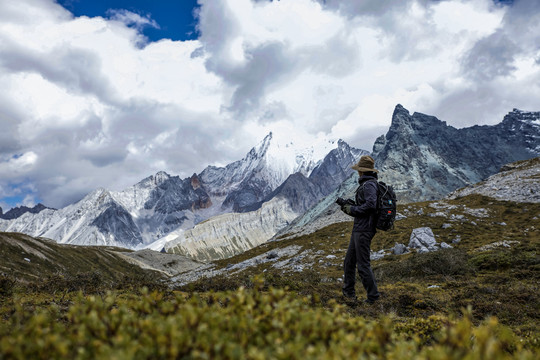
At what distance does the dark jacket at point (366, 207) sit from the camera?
370 inches

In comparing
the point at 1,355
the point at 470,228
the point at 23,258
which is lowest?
the point at 470,228

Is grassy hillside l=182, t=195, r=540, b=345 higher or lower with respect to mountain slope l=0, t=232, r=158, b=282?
lower

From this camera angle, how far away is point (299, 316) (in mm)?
2668

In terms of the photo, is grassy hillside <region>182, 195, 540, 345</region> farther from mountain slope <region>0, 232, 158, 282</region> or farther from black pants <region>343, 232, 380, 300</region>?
mountain slope <region>0, 232, 158, 282</region>

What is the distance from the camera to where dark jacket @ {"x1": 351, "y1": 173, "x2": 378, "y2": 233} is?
941 cm

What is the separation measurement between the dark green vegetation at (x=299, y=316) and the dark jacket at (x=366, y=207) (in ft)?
7.89

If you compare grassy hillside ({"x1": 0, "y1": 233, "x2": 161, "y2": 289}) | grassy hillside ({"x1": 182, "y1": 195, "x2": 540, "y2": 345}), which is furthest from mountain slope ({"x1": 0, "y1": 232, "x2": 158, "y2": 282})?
grassy hillside ({"x1": 182, "y1": 195, "x2": 540, "y2": 345})

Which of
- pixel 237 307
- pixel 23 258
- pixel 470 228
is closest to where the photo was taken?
pixel 237 307

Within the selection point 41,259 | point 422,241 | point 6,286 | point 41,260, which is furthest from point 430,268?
point 41,259

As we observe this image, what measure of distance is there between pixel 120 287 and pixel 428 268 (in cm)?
1493

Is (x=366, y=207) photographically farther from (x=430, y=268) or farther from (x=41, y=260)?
(x=41, y=260)

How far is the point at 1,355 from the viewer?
1871 millimetres

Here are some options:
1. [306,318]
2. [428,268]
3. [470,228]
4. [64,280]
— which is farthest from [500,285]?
[470,228]

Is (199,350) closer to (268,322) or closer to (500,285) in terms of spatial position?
(268,322)
